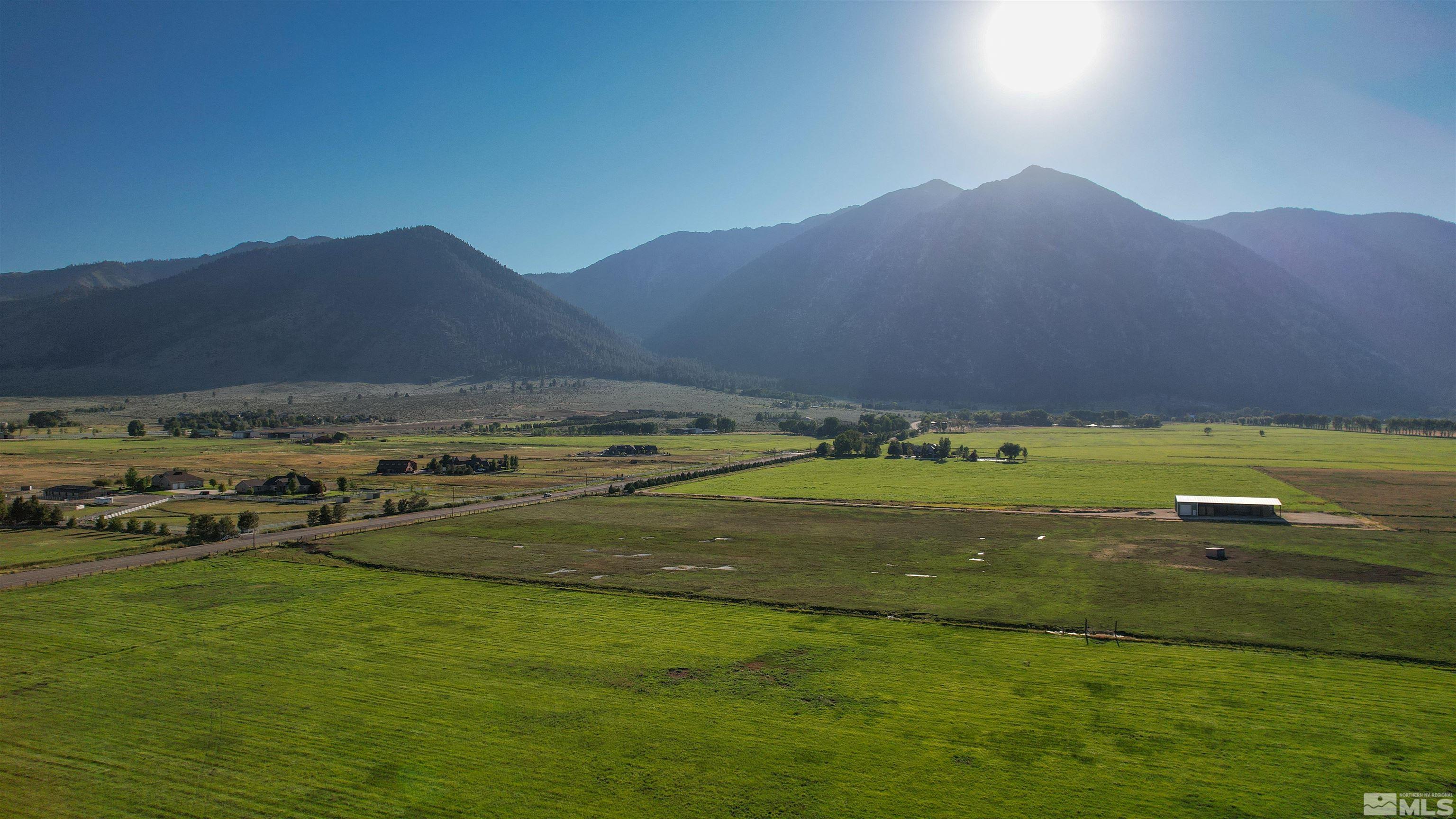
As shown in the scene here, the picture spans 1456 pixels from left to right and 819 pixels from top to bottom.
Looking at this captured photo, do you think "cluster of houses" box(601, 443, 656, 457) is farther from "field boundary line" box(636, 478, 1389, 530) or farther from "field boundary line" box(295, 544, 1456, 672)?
"field boundary line" box(295, 544, 1456, 672)

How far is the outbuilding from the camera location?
5916 centimetres

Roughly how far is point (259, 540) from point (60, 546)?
12184 mm

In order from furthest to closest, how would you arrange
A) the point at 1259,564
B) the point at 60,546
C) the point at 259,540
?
the point at 259,540, the point at 60,546, the point at 1259,564

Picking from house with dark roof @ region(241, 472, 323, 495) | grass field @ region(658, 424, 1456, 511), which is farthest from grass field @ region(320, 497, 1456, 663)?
house with dark roof @ region(241, 472, 323, 495)

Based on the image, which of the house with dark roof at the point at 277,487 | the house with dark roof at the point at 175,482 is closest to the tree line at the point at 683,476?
the house with dark roof at the point at 277,487

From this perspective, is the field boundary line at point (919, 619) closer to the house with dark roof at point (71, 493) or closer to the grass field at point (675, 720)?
the grass field at point (675, 720)

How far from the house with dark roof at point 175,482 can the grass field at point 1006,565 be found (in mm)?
41056

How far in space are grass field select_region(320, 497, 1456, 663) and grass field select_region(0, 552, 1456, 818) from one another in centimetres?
371

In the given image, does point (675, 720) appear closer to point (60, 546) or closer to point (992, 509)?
point (992, 509)

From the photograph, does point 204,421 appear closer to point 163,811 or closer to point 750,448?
point 750,448

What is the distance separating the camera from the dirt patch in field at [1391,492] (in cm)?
5759

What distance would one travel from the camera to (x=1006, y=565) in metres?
43.8

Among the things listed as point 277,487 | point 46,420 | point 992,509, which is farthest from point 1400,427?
point 46,420

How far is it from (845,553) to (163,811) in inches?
1463
